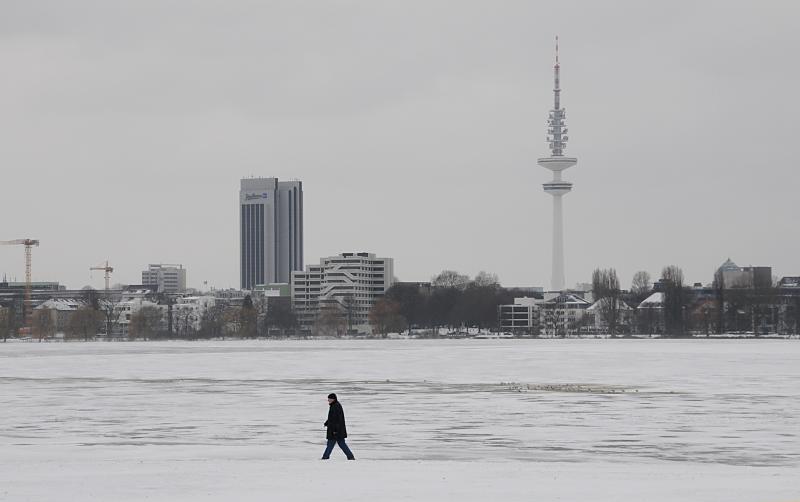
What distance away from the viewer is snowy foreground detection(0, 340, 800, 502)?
81.8 feet

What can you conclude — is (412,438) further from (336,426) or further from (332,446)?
(336,426)

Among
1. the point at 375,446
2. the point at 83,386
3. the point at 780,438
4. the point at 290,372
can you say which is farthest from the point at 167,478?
the point at 290,372

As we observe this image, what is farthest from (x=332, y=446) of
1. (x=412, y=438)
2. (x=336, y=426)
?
(x=412, y=438)

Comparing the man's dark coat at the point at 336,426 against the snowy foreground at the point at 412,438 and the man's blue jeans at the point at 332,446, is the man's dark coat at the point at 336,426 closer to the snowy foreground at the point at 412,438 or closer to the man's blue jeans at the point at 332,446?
the man's blue jeans at the point at 332,446

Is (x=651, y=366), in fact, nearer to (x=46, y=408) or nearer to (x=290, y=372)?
(x=290, y=372)

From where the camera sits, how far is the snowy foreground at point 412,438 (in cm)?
2494

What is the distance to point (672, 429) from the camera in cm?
3728

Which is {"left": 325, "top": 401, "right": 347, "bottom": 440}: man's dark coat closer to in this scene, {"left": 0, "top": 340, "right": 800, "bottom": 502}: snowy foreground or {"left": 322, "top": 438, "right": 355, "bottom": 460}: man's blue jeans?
{"left": 322, "top": 438, "right": 355, "bottom": 460}: man's blue jeans

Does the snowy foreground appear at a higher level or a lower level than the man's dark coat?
lower

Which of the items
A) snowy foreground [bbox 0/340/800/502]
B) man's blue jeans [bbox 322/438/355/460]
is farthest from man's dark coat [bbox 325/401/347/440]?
snowy foreground [bbox 0/340/800/502]

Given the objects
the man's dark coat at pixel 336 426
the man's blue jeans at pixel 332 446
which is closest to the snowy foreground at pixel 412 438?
the man's blue jeans at pixel 332 446

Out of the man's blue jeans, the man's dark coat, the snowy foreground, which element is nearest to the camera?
the snowy foreground

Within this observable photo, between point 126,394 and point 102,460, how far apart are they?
82.1 ft

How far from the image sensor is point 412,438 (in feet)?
117
